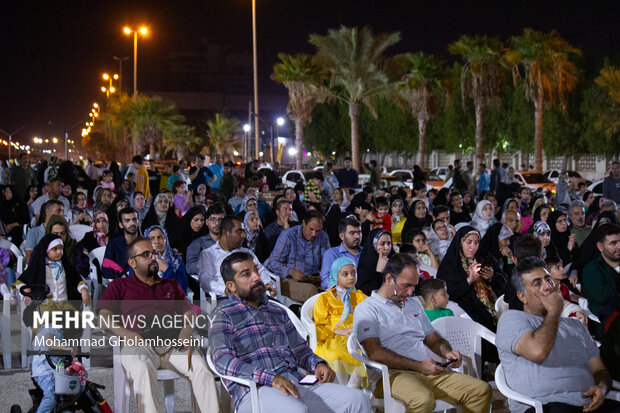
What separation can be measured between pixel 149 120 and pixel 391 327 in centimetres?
5326

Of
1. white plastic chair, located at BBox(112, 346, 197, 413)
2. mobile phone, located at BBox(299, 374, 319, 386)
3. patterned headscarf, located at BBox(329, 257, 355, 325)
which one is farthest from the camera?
patterned headscarf, located at BBox(329, 257, 355, 325)

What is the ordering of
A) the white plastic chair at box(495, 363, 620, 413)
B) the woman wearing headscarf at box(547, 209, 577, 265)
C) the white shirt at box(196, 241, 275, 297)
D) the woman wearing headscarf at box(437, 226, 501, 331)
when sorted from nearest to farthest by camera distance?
the white plastic chair at box(495, 363, 620, 413)
the woman wearing headscarf at box(437, 226, 501, 331)
the white shirt at box(196, 241, 275, 297)
the woman wearing headscarf at box(547, 209, 577, 265)

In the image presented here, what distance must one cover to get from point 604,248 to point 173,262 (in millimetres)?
3863

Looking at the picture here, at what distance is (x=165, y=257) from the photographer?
20.5 ft

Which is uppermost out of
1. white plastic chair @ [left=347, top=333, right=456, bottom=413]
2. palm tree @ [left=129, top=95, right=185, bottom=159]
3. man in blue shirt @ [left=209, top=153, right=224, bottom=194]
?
palm tree @ [left=129, top=95, right=185, bottom=159]

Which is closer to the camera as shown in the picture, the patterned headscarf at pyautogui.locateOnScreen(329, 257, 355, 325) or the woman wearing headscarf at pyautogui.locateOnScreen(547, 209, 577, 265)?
the patterned headscarf at pyautogui.locateOnScreen(329, 257, 355, 325)

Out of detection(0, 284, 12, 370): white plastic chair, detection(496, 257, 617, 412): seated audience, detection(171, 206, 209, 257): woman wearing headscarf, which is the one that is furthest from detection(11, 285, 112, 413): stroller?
detection(171, 206, 209, 257): woman wearing headscarf

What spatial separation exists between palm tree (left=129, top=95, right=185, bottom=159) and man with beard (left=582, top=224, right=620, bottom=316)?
51280mm

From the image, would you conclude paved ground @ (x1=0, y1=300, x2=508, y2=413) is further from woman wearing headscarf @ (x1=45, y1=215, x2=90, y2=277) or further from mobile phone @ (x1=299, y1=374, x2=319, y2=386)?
mobile phone @ (x1=299, y1=374, x2=319, y2=386)

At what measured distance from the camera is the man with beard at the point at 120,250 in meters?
6.45

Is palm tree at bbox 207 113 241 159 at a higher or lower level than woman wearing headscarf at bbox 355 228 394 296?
higher

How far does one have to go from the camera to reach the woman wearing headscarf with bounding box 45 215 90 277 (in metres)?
6.41

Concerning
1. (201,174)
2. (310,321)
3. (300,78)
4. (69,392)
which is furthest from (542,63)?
(69,392)

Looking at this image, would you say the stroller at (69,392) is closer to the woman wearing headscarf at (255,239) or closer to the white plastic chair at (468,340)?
the white plastic chair at (468,340)
